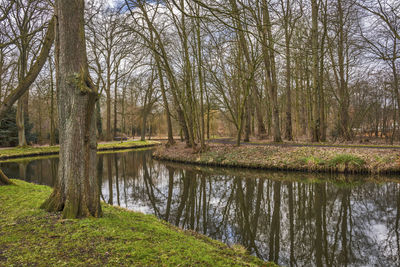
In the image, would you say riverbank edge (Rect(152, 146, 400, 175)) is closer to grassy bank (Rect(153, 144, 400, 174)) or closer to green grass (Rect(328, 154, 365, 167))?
grassy bank (Rect(153, 144, 400, 174))

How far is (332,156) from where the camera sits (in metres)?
11.7

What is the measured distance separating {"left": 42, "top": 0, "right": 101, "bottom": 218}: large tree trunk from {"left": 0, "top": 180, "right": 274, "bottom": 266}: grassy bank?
0.44m

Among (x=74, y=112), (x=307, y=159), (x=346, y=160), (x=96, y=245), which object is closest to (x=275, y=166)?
(x=307, y=159)

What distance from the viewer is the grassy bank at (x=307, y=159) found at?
1088 cm

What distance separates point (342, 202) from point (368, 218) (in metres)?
1.22

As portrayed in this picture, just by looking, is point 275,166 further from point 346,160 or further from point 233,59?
point 233,59

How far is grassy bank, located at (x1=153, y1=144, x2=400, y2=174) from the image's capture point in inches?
428

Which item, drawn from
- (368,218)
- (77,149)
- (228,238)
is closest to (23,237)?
(77,149)

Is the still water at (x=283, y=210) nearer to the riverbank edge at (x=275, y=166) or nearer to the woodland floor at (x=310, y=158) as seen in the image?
the riverbank edge at (x=275, y=166)

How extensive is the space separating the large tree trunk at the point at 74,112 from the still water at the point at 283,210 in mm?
2600

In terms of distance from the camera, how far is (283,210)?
262 inches

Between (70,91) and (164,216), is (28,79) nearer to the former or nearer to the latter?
(70,91)

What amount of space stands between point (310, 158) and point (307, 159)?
0.51 feet

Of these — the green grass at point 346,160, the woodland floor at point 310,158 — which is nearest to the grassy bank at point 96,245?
the woodland floor at point 310,158
